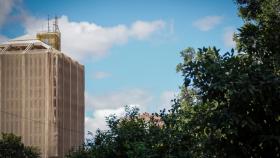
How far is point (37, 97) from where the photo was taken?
371ft

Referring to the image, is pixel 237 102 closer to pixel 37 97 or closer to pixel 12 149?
pixel 12 149

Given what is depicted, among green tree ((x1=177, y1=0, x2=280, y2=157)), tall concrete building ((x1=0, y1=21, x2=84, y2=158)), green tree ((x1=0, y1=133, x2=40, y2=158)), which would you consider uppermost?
tall concrete building ((x1=0, y1=21, x2=84, y2=158))

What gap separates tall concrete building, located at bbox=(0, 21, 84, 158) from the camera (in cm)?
11094

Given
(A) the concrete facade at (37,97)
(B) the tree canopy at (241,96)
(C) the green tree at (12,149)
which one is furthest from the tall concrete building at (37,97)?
(B) the tree canopy at (241,96)

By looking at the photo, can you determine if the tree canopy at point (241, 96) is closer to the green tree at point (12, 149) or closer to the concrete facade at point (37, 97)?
the green tree at point (12, 149)

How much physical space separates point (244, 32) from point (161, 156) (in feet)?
27.3

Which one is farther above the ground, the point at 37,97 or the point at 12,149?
the point at 37,97

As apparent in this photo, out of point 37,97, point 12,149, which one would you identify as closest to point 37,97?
point 37,97

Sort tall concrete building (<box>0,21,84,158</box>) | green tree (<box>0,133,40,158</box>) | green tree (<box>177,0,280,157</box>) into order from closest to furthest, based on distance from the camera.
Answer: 1. green tree (<box>177,0,280,157</box>)
2. green tree (<box>0,133,40,158</box>)
3. tall concrete building (<box>0,21,84,158</box>)

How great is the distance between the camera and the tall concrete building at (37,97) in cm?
11094

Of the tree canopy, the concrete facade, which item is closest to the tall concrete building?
the concrete facade

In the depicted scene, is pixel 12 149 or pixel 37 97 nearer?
pixel 12 149

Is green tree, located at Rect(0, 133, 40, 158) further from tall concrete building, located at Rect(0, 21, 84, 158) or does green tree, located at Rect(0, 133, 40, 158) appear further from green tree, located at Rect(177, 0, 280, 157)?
tall concrete building, located at Rect(0, 21, 84, 158)

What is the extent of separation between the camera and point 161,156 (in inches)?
757
